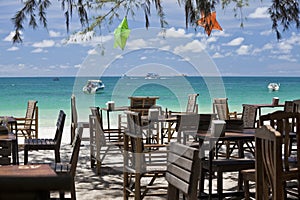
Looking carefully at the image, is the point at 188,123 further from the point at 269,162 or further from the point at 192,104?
the point at 192,104

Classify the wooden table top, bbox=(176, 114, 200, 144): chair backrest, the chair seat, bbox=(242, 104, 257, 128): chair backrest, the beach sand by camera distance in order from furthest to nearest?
bbox=(242, 104, 257, 128): chair backrest < bbox=(176, 114, 200, 144): chair backrest < the beach sand < the chair seat < the wooden table top

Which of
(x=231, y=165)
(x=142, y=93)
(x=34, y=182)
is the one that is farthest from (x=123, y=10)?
(x=142, y=93)

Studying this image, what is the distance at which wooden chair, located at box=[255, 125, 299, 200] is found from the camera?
9.95 ft

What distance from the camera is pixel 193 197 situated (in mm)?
2285

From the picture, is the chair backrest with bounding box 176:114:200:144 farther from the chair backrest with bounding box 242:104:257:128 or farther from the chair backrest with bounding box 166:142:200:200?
the chair backrest with bounding box 166:142:200:200

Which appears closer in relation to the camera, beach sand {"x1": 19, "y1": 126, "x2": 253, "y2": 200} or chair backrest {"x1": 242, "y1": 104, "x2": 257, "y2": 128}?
beach sand {"x1": 19, "y1": 126, "x2": 253, "y2": 200}

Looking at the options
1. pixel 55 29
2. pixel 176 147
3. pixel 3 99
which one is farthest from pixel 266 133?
pixel 55 29

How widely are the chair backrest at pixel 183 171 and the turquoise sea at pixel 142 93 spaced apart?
2822cm

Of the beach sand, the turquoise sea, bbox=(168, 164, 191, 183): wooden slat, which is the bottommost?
the turquoise sea

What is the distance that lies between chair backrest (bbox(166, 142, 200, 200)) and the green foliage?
3995 millimetres

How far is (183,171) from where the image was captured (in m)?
2.37

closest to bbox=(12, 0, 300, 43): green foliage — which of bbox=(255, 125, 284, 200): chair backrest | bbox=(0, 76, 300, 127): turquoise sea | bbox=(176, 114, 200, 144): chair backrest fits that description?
bbox=(176, 114, 200, 144): chair backrest

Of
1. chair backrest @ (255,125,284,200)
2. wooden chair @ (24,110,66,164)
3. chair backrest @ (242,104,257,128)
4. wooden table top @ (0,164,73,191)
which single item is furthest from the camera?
chair backrest @ (242,104,257,128)

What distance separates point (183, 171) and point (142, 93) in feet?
130
